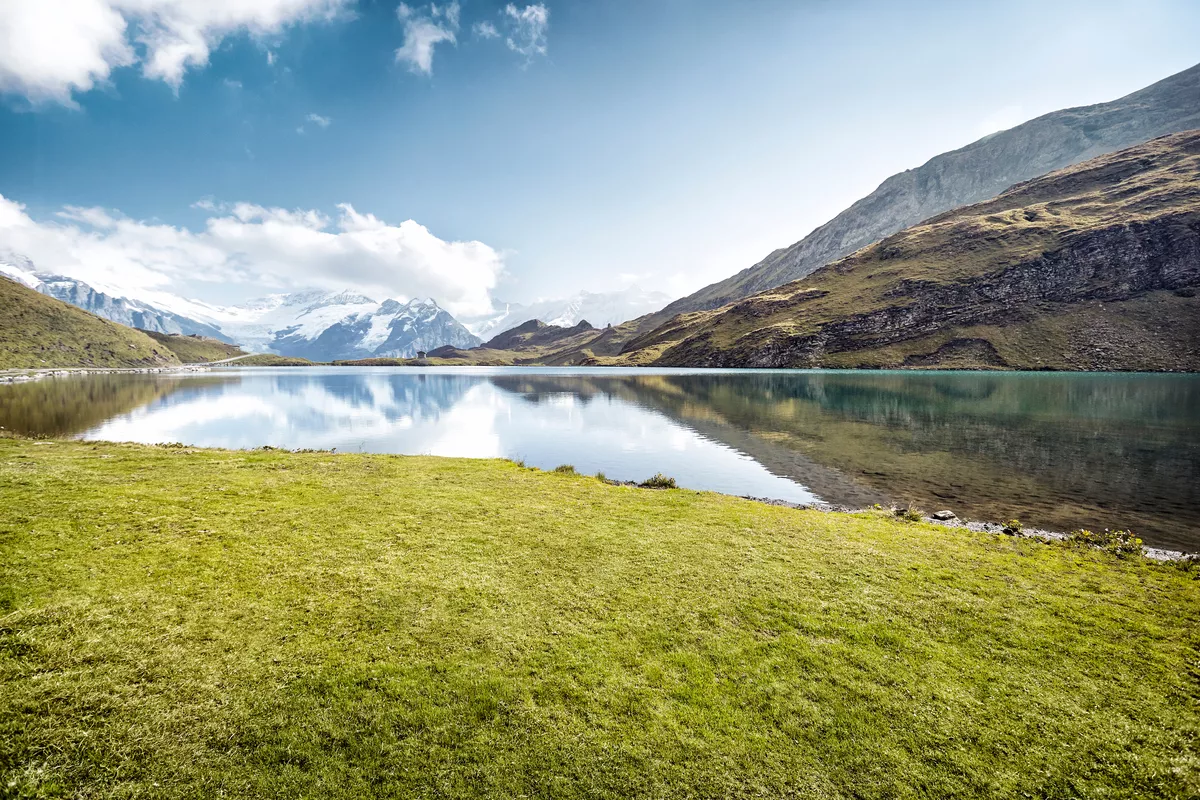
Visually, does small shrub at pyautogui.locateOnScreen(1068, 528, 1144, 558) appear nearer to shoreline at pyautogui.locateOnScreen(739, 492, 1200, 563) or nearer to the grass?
shoreline at pyautogui.locateOnScreen(739, 492, 1200, 563)

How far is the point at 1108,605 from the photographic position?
13.8 m

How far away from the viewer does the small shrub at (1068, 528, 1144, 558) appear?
62.2ft

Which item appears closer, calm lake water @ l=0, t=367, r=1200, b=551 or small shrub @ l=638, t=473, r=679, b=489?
small shrub @ l=638, t=473, r=679, b=489

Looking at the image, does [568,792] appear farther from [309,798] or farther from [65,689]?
[65,689]

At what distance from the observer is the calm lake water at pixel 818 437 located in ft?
104

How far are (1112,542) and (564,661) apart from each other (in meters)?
24.6

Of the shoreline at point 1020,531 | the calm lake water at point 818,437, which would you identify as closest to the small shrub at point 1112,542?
the shoreline at point 1020,531

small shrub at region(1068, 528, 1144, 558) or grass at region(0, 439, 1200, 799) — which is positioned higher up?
grass at region(0, 439, 1200, 799)

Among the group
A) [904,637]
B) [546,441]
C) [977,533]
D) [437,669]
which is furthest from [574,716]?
[546,441]

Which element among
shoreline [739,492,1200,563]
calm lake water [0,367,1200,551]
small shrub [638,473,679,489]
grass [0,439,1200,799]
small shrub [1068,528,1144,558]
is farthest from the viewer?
calm lake water [0,367,1200,551]

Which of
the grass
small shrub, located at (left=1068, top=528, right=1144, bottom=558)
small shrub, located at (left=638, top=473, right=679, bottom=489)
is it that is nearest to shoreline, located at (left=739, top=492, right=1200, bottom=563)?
small shrub, located at (left=1068, top=528, right=1144, bottom=558)

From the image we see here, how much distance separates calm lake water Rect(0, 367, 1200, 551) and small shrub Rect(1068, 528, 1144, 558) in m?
5.36

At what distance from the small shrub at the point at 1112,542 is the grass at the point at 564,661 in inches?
70.7

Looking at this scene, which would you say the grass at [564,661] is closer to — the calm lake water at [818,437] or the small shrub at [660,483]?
the small shrub at [660,483]
